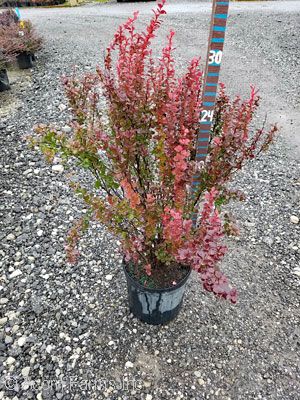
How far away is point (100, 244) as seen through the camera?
3473 millimetres

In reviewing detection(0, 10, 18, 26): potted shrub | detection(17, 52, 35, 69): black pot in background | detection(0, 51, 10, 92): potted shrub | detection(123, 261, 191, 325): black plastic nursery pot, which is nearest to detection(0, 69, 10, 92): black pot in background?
detection(0, 51, 10, 92): potted shrub

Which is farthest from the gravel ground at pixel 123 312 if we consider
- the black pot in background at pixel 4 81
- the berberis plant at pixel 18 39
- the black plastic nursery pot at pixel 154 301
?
the berberis plant at pixel 18 39

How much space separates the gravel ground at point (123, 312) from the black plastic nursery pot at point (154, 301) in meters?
0.10

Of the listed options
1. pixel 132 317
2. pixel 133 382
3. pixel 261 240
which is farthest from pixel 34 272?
pixel 261 240

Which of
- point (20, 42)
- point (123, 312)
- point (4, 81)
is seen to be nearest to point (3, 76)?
point (4, 81)

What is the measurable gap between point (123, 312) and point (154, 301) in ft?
1.42

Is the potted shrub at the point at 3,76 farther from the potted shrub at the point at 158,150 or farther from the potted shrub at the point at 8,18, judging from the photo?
the potted shrub at the point at 158,150

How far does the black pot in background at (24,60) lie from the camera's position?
7438mm

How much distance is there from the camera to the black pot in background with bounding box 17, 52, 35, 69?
7438mm

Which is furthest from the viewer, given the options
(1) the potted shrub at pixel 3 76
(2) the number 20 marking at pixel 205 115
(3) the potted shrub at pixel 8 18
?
(3) the potted shrub at pixel 8 18

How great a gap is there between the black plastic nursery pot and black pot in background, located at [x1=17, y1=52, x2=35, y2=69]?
6491 mm

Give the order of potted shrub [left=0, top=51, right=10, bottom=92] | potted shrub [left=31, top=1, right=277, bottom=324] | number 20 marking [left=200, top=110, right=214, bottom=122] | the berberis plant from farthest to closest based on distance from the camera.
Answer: the berberis plant, potted shrub [left=0, top=51, right=10, bottom=92], number 20 marking [left=200, top=110, right=214, bottom=122], potted shrub [left=31, top=1, right=277, bottom=324]

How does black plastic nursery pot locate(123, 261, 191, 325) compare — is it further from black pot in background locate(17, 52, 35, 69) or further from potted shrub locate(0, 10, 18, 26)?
potted shrub locate(0, 10, 18, 26)

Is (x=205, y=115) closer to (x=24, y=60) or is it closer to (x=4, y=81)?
(x=4, y=81)
